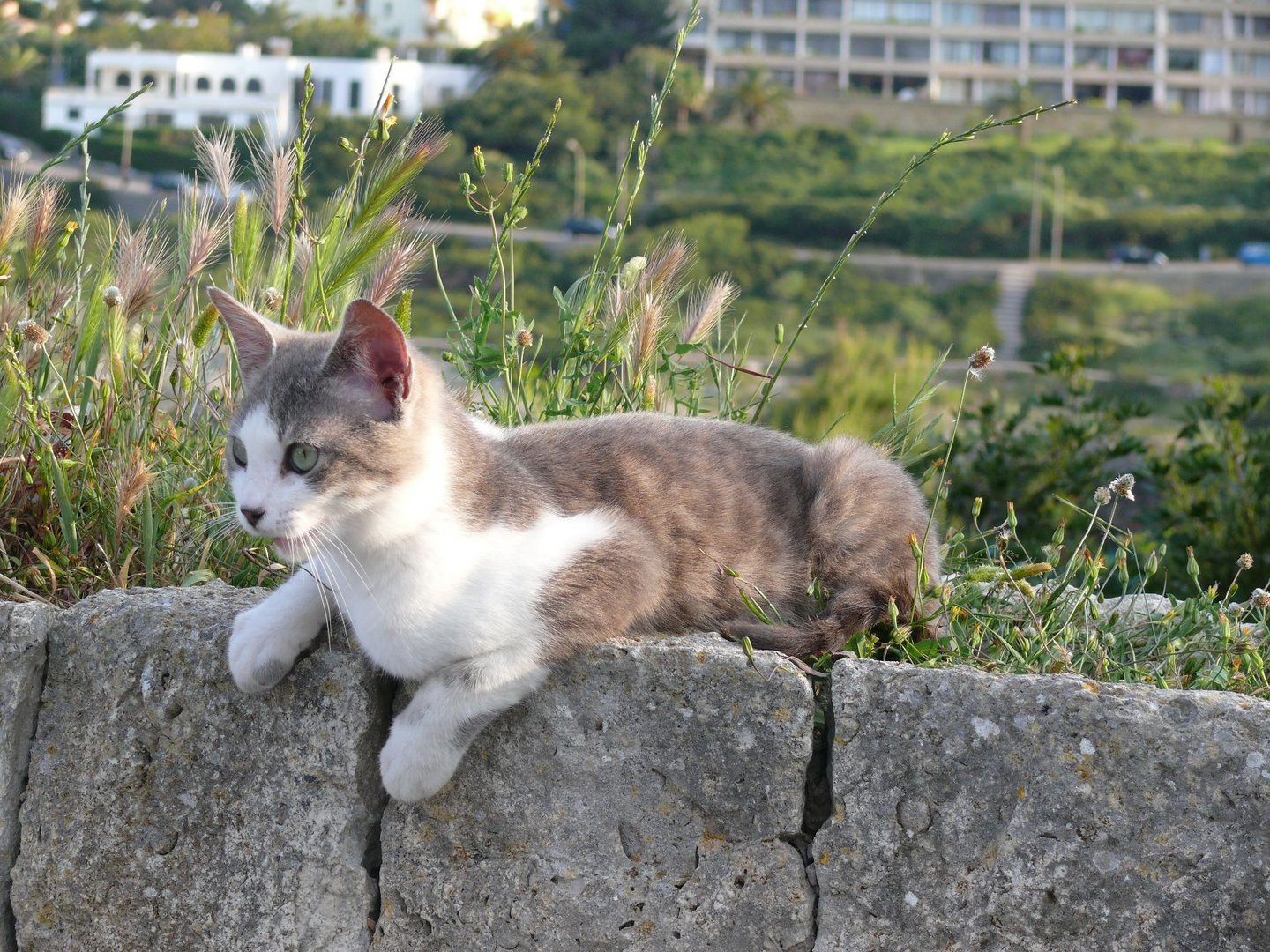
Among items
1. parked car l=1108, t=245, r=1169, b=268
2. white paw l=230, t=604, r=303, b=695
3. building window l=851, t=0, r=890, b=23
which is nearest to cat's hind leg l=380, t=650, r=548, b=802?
white paw l=230, t=604, r=303, b=695

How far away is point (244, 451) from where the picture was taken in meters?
2.39

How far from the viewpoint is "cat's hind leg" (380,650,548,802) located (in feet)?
7.86

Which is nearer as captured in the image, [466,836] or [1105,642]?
[466,836]

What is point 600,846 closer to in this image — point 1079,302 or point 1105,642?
point 1105,642

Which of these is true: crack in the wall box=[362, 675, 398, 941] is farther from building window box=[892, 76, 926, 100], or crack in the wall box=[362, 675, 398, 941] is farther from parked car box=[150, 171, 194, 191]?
building window box=[892, 76, 926, 100]

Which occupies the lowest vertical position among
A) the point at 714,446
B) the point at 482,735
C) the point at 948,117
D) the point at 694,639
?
the point at 482,735

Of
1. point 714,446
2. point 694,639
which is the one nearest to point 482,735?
point 694,639

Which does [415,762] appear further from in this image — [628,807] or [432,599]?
[628,807]

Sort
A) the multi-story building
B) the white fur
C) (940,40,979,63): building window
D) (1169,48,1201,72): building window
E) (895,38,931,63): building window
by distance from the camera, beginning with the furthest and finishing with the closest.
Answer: (1169,48,1201,72): building window
(895,38,931,63): building window
(940,40,979,63): building window
the multi-story building
the white fur

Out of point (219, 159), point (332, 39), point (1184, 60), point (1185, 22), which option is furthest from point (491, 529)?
point (1185, 22)

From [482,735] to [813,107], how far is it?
237ft

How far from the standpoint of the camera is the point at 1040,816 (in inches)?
90.4

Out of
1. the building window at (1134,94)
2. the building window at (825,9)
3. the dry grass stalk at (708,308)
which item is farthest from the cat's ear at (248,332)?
the building window at (1134,94)

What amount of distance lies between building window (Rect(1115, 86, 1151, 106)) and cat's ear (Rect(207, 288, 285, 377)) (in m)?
84.6
